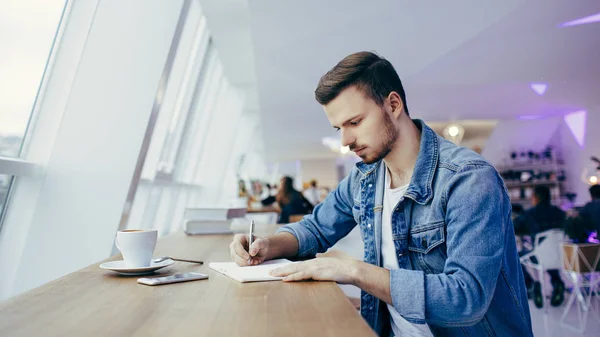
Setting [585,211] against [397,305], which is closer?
[397,305]

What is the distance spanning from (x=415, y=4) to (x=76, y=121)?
2.57 meters

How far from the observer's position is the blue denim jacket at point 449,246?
0.88 m

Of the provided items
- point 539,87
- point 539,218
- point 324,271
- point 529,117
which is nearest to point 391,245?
point 324,271

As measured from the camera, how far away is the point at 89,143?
2.42 metres

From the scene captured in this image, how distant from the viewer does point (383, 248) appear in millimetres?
1227

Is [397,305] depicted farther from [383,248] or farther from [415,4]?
[415,4]

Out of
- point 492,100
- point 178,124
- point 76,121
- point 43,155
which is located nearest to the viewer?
point 43,155

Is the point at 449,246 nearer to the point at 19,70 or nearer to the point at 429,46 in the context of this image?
the point at 19,70

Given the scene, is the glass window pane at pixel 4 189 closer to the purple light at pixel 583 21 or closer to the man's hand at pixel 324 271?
the man's hand at pixel 324 271

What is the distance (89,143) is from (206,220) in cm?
83

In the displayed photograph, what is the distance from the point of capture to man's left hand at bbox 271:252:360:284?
909mm

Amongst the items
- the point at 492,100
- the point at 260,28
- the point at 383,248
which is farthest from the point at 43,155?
the point at 492,100

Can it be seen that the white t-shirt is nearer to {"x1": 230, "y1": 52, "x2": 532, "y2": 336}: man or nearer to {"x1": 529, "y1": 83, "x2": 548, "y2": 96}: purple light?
{"x1": 230, "y1": 52, "x2": 532, "y2": 336}: man

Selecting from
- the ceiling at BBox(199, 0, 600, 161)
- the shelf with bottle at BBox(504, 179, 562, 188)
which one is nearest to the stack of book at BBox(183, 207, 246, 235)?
the ceiling at BBox(199, 0, 600, 161)
